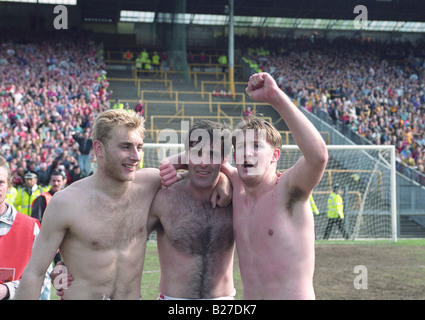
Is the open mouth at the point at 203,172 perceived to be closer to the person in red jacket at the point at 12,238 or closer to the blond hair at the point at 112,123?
the blond hair at the point at 112,123

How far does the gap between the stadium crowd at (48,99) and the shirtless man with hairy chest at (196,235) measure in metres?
8.45

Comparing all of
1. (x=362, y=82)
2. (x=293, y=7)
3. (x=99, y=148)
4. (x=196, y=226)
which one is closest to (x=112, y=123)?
(x=99, y=148)

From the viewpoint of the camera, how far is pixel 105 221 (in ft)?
11.6

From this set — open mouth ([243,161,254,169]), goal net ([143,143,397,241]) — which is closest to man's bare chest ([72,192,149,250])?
open mouth ([243,161,254,169])

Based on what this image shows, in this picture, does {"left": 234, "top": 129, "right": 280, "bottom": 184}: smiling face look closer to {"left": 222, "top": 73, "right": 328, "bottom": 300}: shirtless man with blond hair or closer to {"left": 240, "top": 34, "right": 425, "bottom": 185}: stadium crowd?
{"left": 222, "top": 73, "right": 328, "bottom": 300}: shirtless man with blond hair

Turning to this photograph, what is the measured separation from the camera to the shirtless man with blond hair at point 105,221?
3.46 metres

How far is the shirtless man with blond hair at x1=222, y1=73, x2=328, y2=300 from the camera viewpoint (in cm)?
327

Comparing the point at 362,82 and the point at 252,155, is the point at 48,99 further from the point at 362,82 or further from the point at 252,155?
the point at 252,155

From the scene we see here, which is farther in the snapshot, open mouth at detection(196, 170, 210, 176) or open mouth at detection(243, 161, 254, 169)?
open mouth at detection(196, 170, 210, 176)

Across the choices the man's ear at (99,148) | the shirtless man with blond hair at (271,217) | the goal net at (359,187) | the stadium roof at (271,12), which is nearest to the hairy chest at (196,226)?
the shirtless man with blond hair at (271,217)

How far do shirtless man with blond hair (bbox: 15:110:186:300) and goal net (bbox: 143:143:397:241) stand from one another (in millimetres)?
11254

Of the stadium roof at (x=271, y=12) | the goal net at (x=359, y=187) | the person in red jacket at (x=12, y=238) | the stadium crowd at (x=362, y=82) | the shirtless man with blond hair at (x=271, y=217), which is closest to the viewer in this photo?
the shirtless man with blond hair at (x=271, y=217)

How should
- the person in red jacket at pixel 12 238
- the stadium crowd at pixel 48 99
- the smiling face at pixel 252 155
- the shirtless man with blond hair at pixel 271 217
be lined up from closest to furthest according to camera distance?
the shirtless man with blond hair at pixel 271 217
the smiling face at pixel 252 155
the person in red jacket at pixel 12 238
the stadium crowd at pixel 48 99

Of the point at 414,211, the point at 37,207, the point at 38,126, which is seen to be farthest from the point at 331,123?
the point at 37,207
